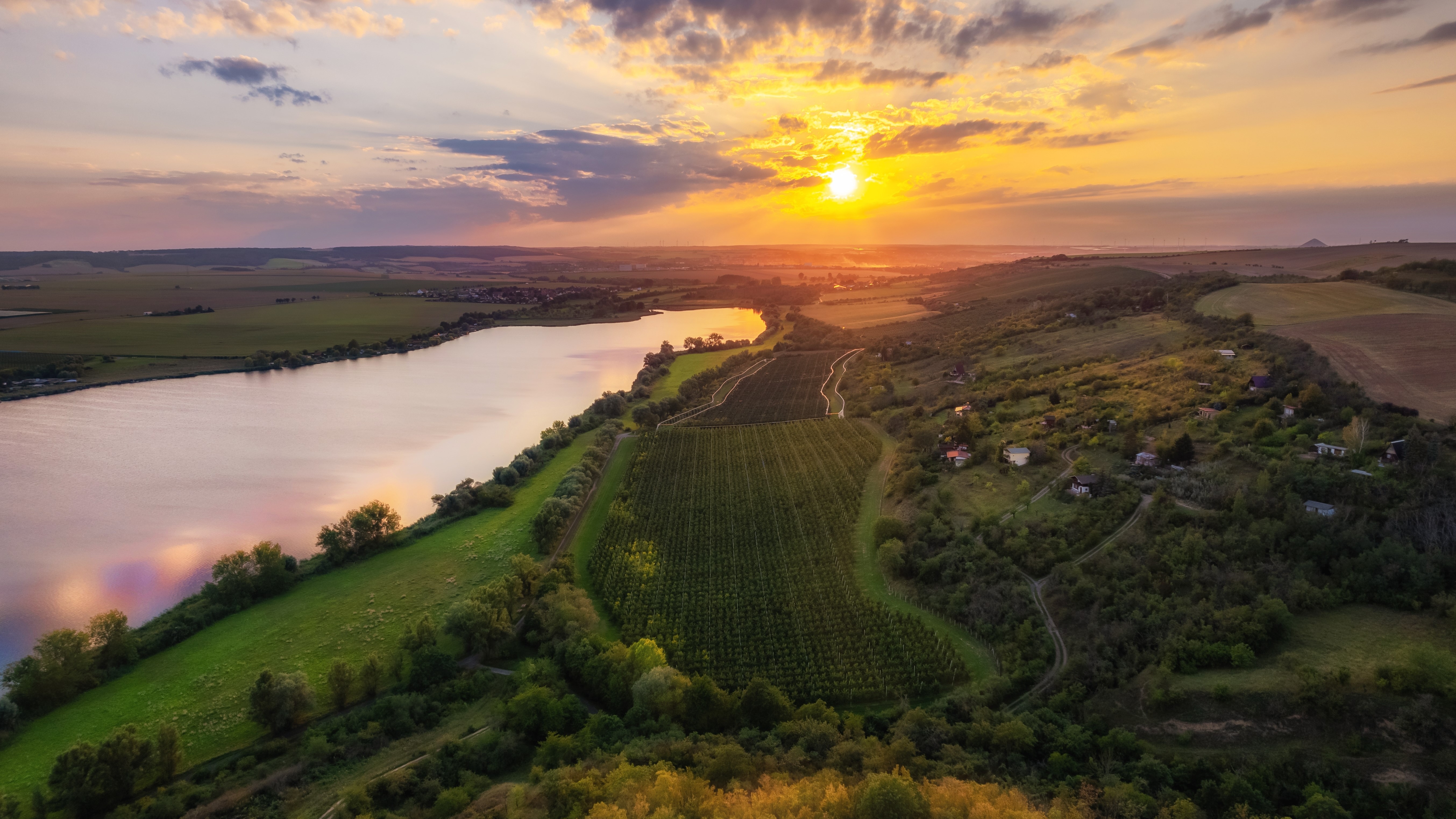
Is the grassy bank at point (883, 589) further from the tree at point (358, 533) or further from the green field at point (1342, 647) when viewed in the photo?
the tree at point (358, 533)

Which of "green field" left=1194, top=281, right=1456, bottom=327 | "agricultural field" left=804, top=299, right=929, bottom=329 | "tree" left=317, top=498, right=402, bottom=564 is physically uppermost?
"green field" left=1194, top=281, right=1456, bottom=327

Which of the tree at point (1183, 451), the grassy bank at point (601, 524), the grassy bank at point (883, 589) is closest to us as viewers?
the grassy bank at point (883, 589)

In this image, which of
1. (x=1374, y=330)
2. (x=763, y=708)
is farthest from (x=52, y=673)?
(x=1374, y=330)

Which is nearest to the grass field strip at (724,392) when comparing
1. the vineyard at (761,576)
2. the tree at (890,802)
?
the vineyard at (761,576)

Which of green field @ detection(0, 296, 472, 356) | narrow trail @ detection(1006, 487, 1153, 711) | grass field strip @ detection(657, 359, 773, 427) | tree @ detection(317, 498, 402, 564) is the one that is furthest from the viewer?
green field @ detection(0, 296, 472, 356)

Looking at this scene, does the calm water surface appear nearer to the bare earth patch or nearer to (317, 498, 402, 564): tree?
(317, 498, 402, 564): tree

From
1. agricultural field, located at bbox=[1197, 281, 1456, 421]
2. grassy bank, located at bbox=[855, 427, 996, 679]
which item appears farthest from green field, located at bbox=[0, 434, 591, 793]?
agricultural field, located at bbox=[1197, 281, 1456, 421]
